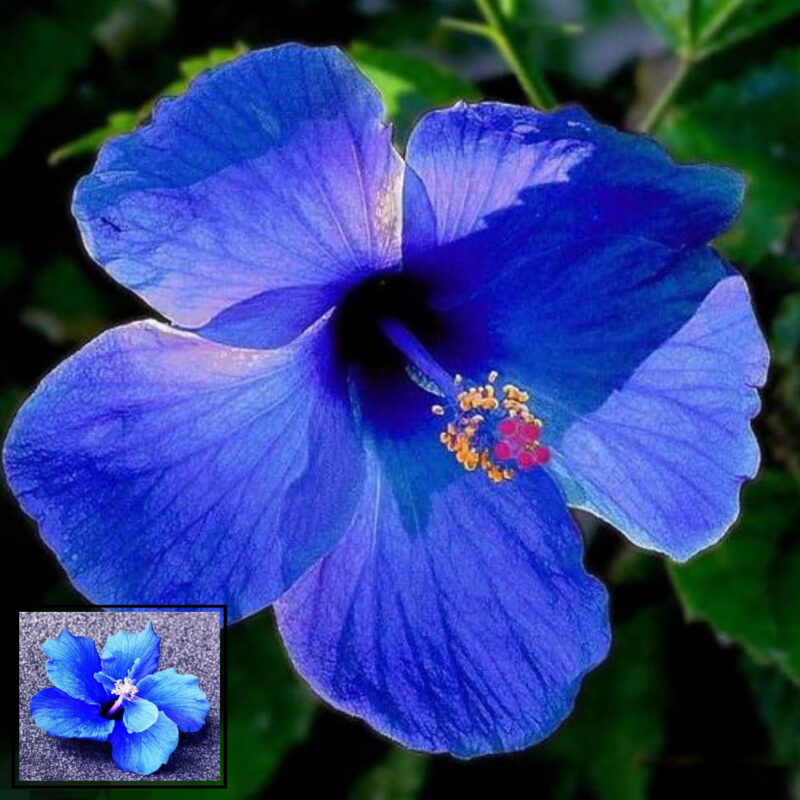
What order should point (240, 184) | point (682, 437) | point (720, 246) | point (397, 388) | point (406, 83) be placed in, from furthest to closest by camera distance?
point (720, 246), point (406, 83), point (397, 388), point (682, 437), point (240, 184)

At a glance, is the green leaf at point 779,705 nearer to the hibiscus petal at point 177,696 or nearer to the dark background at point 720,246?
the dark background at point 720,246

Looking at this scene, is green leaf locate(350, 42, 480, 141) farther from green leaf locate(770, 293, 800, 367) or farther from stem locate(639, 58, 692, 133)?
green leaf locate(770, 293, 800, 367)

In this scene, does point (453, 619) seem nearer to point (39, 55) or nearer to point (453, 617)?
point (453, 617)

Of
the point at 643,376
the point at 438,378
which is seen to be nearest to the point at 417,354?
the point at 438,378

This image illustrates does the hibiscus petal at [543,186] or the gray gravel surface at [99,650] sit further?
the gray gravel surface at [99,650]

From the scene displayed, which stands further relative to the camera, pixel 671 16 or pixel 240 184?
pixel 671 16

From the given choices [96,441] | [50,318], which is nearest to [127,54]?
[50,318]

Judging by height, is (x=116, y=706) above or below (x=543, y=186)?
below

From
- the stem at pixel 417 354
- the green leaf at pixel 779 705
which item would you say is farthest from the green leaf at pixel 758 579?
the stem at pixel 417 354
